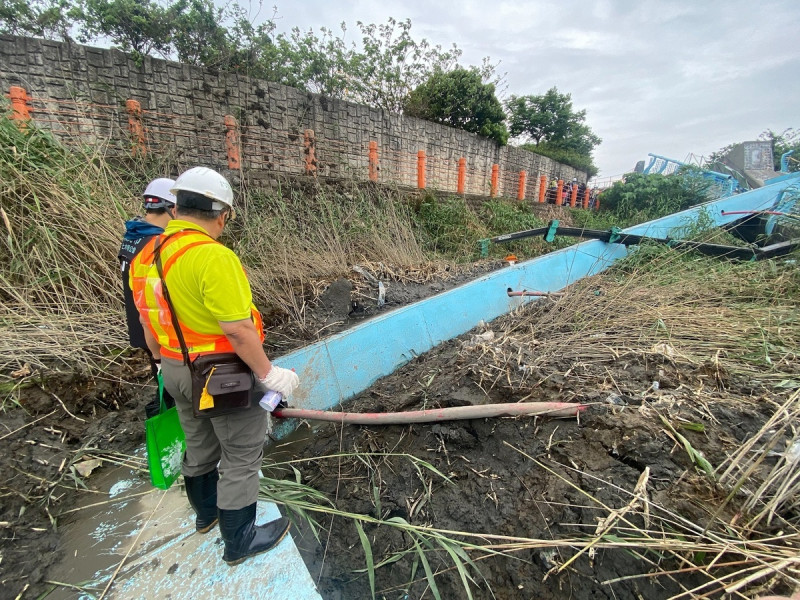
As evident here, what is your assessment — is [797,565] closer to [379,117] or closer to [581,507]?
[581,507]

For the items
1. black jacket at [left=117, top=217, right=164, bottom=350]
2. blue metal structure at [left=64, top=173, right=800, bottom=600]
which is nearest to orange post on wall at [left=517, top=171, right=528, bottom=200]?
blue metal structure at [left=64, top=173, right=800, bottom=600]

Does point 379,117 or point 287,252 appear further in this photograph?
point 379,117

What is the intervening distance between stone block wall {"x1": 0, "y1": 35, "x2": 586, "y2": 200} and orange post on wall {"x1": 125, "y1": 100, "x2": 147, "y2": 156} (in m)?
0.07

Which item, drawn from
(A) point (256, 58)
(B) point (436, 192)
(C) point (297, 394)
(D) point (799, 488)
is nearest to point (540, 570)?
(D) point (799, 488)

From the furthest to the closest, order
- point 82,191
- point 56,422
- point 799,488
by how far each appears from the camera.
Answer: point 82,191
point 56,422
point 799,488

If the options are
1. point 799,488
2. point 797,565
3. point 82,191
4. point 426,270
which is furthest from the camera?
point 426,270

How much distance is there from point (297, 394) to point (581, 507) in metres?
2.06

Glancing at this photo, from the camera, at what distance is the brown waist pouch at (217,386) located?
1.44 metres

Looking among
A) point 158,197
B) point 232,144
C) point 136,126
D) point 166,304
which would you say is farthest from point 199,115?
point 166,304

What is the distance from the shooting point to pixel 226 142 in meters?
6.68

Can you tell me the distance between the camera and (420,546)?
5.32 ft

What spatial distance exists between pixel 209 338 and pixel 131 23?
1482 cm

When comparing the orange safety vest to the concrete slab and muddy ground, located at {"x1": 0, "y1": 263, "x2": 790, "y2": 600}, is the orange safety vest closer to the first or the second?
the concrete slab

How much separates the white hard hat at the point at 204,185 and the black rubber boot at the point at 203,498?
1333 millimetres
